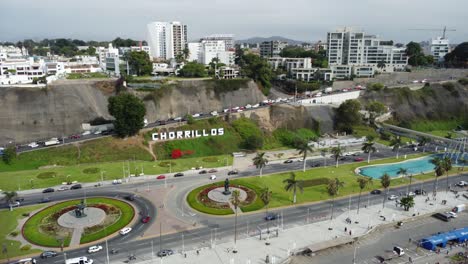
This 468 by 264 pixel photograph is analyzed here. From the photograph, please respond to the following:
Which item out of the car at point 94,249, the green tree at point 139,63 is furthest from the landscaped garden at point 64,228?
the green tree at point 139,63

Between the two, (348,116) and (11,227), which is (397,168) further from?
(11,227)

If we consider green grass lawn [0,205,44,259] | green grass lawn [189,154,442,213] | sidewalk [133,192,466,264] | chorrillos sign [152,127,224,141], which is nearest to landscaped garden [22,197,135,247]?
green grass lawn [0,205,44,259]

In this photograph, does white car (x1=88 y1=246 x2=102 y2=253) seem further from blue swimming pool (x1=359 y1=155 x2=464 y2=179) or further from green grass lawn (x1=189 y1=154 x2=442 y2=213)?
blue swimming pool (x1=359 y1=155 x2=464 y2=179)

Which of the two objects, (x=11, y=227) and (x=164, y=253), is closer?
(x=164, y=253)

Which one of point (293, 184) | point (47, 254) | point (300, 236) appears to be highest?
point (293, 184)

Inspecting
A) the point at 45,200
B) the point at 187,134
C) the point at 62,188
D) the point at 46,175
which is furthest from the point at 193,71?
the point at 45,200

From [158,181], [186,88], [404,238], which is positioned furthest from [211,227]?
[186,88]
